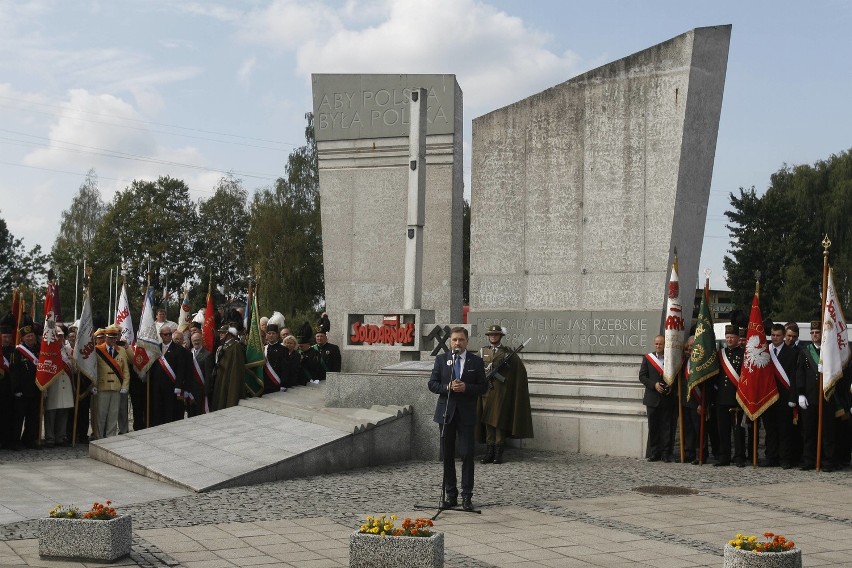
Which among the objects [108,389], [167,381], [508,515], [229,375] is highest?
[229,375]

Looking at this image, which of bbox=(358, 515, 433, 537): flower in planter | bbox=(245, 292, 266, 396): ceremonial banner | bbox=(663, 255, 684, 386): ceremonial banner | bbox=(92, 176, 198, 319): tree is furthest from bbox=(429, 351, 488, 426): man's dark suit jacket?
bbox=(92, 176, 198, 319): tree

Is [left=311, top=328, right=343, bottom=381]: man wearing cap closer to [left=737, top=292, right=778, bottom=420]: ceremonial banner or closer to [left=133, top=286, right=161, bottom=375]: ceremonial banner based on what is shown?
[left=133, top=286, right=161, bottom=375]: ceremonial banner

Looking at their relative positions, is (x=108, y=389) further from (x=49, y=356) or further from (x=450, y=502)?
(x=450, y=502)

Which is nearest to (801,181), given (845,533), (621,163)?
(621,163)

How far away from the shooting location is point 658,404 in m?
14.0

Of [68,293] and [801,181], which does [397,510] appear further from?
[68,293]

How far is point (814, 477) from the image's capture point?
12.5 metres

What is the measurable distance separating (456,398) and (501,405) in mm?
3709

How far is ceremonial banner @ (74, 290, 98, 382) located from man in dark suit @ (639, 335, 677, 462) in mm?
7744

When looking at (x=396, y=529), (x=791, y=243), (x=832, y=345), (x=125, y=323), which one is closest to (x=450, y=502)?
(x=396, y=529)

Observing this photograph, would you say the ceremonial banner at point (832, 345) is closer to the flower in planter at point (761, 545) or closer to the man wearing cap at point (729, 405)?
the man wearing cap at point (729, 405)

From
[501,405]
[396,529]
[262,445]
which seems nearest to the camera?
[396,529]

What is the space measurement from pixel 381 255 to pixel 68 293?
1830 inches

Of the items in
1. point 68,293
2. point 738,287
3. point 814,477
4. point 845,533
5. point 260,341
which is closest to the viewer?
point 845,533
